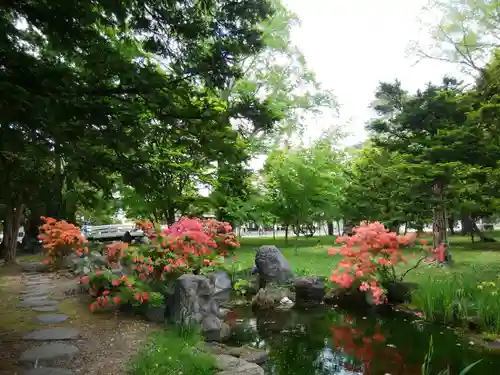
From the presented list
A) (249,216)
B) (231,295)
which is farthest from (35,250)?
(231,295)

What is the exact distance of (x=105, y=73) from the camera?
3.53 metres

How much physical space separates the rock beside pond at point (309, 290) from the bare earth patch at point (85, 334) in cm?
483

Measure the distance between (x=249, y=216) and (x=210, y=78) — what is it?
1642 cm

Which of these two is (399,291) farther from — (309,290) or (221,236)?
(221,236)

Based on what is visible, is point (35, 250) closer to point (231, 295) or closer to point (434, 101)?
point (231, 295)

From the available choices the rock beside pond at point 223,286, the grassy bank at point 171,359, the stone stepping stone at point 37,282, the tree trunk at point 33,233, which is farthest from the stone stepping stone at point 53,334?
the tree trunk at point 33,233

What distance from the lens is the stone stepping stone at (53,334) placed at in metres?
4.71

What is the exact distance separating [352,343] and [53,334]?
4.52 metres

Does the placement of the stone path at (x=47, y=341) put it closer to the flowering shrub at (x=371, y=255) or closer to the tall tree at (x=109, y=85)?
the tall tree at (x=109, y=85)

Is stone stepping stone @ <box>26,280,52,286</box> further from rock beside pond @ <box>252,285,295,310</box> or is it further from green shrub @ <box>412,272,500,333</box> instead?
green shrub @ <box>412,272,500,333</box>

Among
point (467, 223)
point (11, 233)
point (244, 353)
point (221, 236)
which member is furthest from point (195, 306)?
point (467, 223)

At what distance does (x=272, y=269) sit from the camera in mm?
10711

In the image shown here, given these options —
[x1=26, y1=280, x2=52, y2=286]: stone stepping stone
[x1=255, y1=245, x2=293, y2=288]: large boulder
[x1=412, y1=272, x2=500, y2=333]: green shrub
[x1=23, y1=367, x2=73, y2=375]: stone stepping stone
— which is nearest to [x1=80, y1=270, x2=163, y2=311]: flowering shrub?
[x1=23, y1=367, x2=73, y2=375]: stone stepping stone

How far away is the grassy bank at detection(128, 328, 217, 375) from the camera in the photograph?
3.84 m
